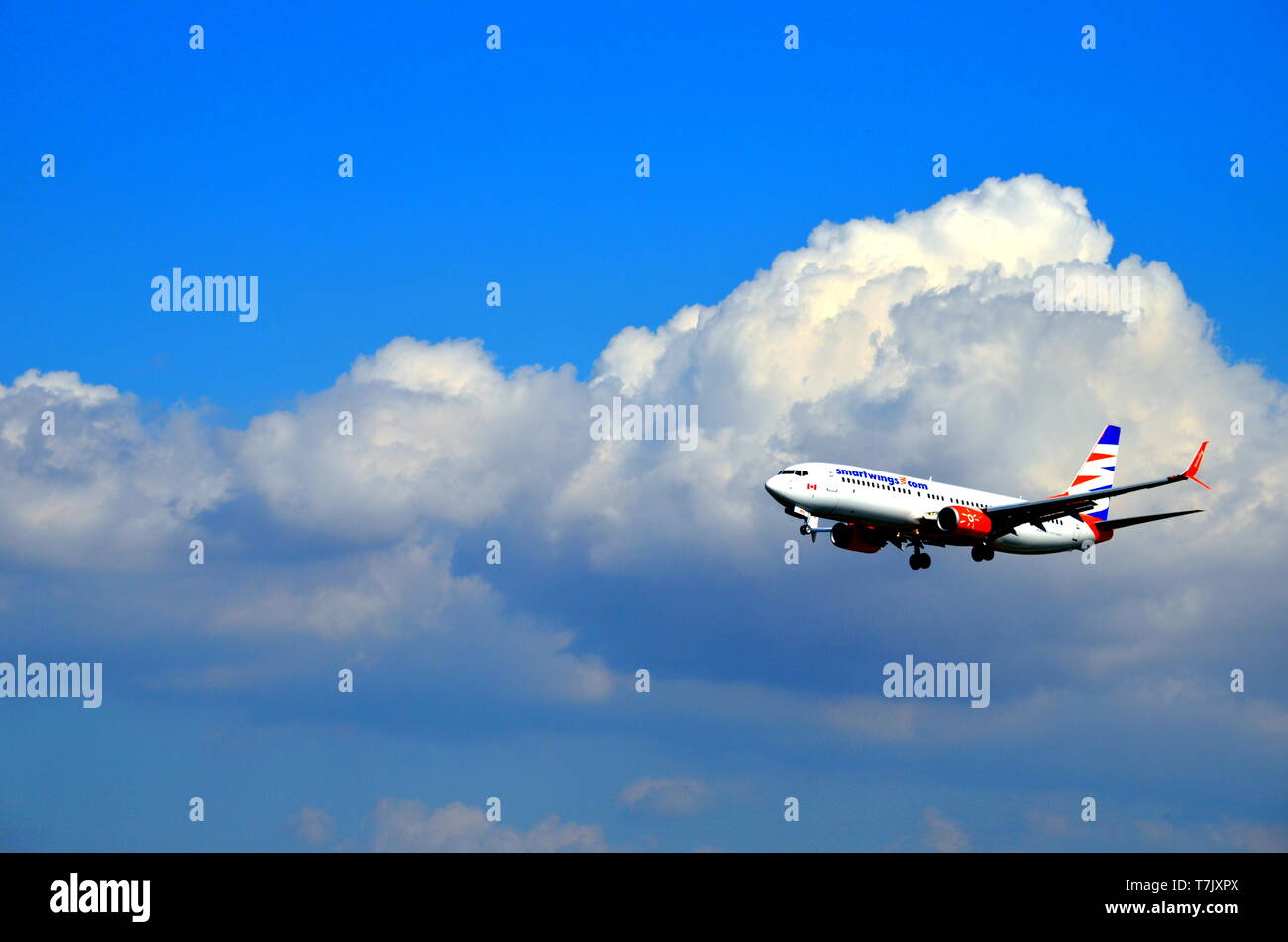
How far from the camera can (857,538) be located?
14500 cm

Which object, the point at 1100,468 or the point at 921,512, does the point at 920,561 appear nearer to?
the point at 921,512

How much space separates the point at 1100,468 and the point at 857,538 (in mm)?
56307

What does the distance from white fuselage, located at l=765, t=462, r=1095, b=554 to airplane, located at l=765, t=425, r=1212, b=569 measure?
0.08m

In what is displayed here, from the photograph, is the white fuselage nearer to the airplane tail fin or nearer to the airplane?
the airplane

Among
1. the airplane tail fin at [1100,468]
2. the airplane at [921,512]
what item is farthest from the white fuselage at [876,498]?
the airplane tail fin at [1100,468]

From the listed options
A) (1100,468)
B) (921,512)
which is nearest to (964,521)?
(921,512)

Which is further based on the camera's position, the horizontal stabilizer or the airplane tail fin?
the airplane tail fin

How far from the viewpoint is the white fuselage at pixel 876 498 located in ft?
440

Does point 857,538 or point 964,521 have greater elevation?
point 964,521

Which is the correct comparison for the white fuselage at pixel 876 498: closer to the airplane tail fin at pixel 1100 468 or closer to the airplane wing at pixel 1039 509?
the airplane wing at pixel 1039 509

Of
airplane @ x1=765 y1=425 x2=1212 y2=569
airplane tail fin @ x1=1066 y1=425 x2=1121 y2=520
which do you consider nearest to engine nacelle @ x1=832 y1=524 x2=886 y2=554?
airplane @ x1=765 y1=425 x2=1212 y2=569

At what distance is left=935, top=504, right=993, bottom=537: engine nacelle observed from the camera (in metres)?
143
